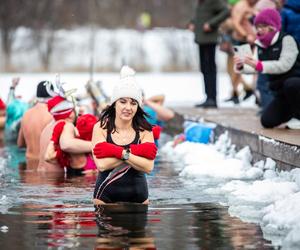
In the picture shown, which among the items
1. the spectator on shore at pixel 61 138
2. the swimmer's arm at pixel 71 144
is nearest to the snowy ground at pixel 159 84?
the spectator on shore at pixel 61 138

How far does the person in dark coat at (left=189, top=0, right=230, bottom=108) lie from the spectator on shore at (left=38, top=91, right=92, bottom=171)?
5.70 meters

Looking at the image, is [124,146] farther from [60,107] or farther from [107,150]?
[60,107]

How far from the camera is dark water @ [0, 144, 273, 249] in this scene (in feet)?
26.5

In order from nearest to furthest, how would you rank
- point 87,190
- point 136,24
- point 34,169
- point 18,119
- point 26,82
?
point 87,190
point 34,169
point 18,119
point 26,82
point 136,24

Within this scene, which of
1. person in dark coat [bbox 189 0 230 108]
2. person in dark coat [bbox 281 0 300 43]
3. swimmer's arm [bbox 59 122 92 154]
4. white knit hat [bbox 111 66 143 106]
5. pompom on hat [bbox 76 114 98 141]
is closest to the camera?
white knit hat [bbox 111 66 143 106]

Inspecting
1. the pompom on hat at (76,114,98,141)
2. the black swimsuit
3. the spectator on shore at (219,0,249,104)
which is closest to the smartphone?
the pompom on hat at (76,114,98,141)

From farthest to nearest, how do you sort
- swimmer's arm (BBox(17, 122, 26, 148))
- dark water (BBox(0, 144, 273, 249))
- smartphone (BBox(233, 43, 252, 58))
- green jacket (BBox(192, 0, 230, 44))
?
green jacket (BBox(192, 0, 230, 44)) < swimmer's arm (BBox(17, 122, 26, 148)) < smartphone (BBox(233, 43, 252, 58)) < dark water (BBox(0, 144, 273, 249))

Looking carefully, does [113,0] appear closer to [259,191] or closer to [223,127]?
[223,127]

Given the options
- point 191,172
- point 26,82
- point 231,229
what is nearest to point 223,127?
point 191,172

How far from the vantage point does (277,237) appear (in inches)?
324

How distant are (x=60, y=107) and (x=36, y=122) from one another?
1.48m

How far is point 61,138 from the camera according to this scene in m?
12.7

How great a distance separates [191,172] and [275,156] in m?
1.17

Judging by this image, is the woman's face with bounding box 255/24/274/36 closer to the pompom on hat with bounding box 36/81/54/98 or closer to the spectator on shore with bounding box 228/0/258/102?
the pompom on hat with bounding box 36/81/54/98
